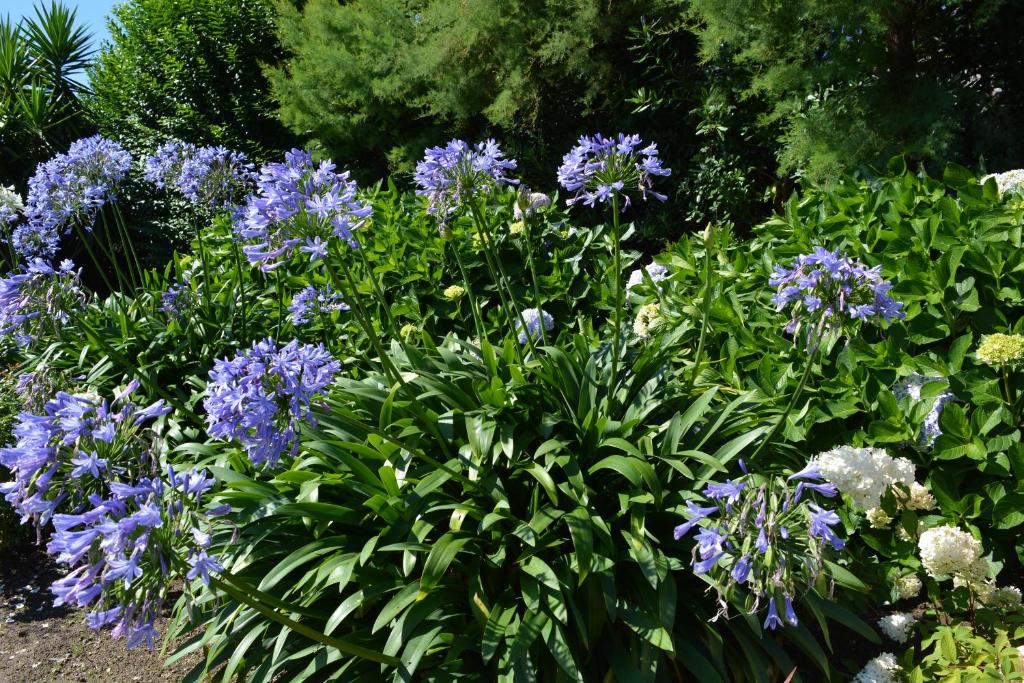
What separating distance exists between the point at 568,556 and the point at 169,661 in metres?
1.48

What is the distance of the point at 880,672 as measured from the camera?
2793mm

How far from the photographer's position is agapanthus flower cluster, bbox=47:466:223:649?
1.87 meters

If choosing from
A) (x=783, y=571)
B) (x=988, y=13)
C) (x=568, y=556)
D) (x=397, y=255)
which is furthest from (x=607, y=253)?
(x=783, y=571)

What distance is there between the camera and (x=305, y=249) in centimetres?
254

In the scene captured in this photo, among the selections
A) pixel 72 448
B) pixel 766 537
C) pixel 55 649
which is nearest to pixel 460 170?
pixel 72 448

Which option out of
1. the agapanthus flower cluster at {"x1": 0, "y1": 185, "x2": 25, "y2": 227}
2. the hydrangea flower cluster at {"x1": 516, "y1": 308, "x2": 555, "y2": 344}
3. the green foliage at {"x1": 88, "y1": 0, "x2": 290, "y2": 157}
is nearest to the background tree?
the green foliage at {"x1": 88, "y1": 0, "x2": 290, "y2": 157}

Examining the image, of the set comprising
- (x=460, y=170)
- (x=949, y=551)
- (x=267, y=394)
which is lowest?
(x=949, y=551)

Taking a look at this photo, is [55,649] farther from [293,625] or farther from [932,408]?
[932,408]

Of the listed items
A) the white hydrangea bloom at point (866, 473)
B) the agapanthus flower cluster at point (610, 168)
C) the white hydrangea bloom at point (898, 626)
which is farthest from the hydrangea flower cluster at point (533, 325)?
the white hydrangea bloom at point (898, 626)

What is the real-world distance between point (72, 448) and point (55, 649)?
225 cm

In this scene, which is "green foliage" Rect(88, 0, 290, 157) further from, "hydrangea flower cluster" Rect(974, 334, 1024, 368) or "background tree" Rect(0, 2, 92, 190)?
"hydrangea flower cluster" Rect(974, 334, 1024, 368)

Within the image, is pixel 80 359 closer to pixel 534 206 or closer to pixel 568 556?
pixel 534 206

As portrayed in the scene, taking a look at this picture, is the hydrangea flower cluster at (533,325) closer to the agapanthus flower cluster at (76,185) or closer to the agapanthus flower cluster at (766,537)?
the agapanthus flower cluster at (766,537)

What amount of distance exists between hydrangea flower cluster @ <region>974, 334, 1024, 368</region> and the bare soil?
3.45 metres
